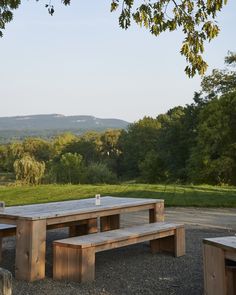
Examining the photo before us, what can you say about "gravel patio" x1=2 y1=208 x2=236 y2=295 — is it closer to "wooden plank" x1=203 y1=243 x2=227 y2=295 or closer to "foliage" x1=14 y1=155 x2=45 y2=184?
"wooden plank" x1=203 y1=243 x2=227 y2=295

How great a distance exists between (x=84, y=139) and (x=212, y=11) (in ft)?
235

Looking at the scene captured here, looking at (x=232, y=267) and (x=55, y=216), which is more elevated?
(x=55, y=216)

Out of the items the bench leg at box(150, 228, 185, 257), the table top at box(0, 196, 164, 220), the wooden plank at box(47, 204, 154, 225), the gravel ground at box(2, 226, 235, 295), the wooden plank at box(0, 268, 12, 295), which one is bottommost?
the gravel ground at box(2, 226, 235, 295)

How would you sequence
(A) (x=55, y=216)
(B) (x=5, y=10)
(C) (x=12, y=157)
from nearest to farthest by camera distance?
(A) (x=55, y=216) → (B) (x=5, y=10) → (C) (x=12, y=157)

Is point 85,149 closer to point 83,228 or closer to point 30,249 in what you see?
point 83,228

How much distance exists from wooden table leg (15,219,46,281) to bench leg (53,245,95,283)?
0.18m

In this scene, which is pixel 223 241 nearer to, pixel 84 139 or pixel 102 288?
pixel 102 288

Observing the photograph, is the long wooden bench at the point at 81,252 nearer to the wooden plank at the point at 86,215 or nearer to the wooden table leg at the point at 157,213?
the wooden plank at the point at 86,215

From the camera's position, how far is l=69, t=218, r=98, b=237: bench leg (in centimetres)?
690

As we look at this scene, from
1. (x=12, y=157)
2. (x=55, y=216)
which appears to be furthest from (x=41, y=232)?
(x=12, y=157)

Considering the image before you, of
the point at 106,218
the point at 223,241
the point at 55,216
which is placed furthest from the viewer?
the point at 106,218

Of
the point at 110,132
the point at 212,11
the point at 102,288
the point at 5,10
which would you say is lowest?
the point at 102,288

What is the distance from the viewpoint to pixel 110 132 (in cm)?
7281

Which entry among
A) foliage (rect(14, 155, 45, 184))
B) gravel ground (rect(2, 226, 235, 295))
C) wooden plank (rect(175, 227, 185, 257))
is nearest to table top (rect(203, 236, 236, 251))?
gravel ground (rect(2, 226, 235, 295))
